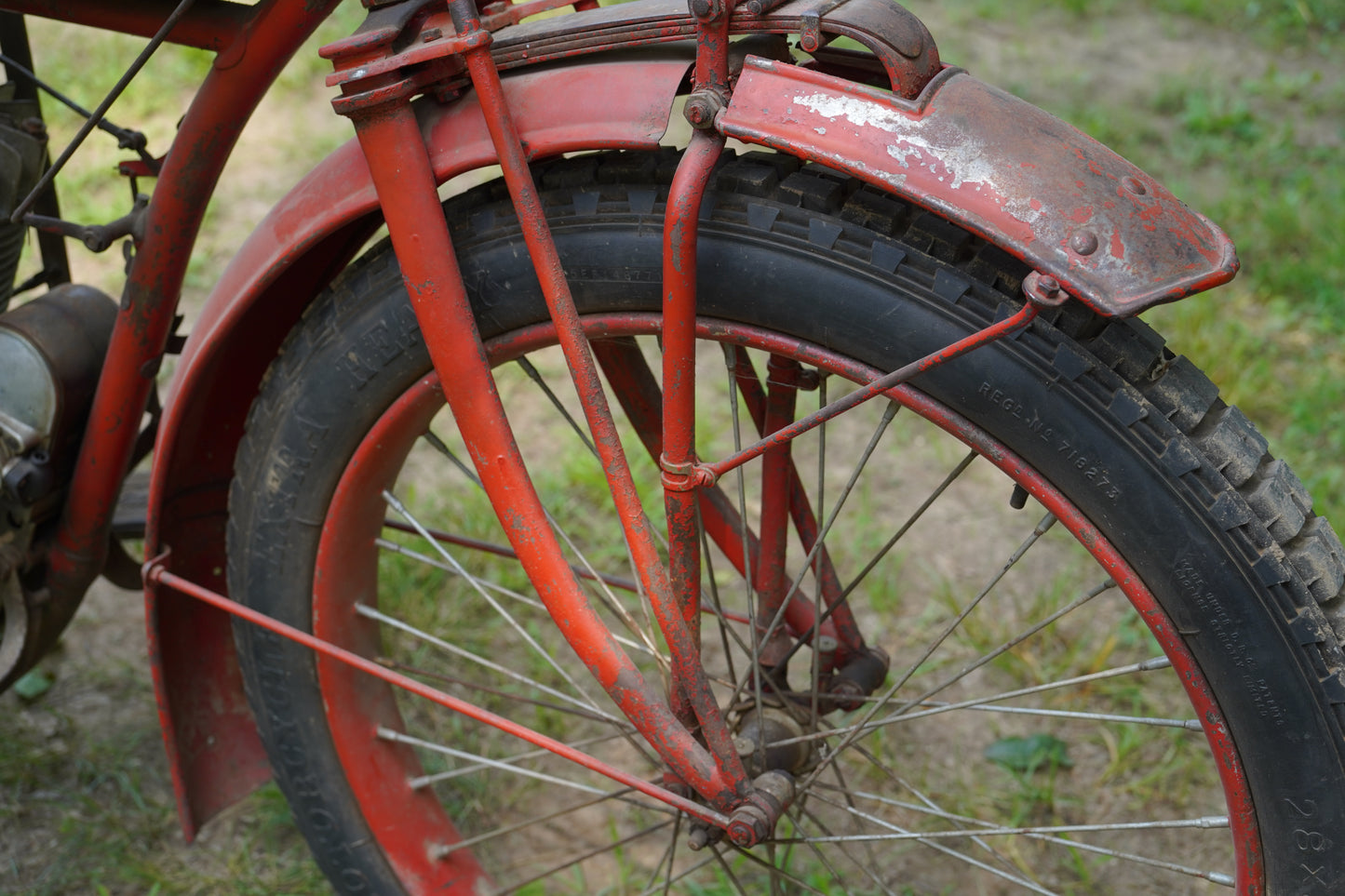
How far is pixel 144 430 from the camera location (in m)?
1.75

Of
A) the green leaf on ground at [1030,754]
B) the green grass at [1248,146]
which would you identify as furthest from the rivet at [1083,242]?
the green grass at [1248,146]

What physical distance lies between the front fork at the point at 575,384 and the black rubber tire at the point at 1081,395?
0.08 meters

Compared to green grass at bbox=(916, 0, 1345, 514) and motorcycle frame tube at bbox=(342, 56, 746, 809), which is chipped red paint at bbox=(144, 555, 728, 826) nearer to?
motorcycle frame tube at bbox=(342, 56, 746, 809)

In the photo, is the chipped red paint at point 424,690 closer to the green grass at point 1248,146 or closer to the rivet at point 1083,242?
the rivet at point 1083,242

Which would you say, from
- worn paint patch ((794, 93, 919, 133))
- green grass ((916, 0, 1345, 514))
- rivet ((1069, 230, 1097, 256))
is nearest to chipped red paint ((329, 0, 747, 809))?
worn paint patch ((794, 93, 919, 133))

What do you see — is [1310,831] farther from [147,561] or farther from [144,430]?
[144,430]

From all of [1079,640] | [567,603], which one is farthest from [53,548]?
[1079,640]

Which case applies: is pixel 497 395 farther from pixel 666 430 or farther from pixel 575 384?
pixel 666 430

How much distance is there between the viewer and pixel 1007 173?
1001mm

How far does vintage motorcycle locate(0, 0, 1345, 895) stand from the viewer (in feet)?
3.42

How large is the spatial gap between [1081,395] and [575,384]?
49cm

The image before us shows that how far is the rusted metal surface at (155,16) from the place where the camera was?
1.35m

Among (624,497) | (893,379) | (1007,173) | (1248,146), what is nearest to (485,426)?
(624,497)

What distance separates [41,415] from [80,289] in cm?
23
